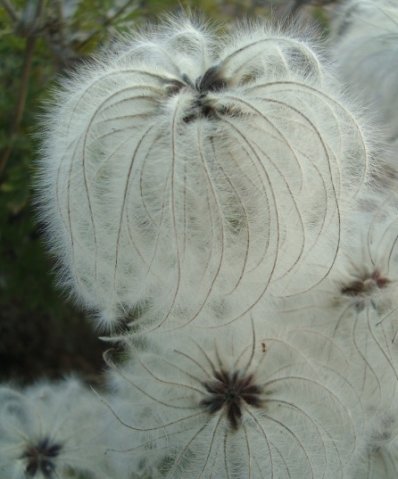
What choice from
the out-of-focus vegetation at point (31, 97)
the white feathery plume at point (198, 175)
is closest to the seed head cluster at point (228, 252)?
the white feathery plume at point (198, 175)

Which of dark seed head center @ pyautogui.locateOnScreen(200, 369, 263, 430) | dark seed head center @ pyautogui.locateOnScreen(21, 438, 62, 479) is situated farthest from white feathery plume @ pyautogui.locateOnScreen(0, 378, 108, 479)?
dark seed head center @ pyautogui.locateOnScreen(200, 369, 263, 430)

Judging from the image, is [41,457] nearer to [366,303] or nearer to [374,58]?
[366,303]

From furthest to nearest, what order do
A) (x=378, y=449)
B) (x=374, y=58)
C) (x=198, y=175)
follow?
(x=374, y=58) → (x=378, y=449) → (x=198, y=175)

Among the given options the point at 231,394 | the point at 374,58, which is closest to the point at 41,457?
the point at 231,394

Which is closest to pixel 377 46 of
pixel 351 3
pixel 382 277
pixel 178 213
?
pixel 351 3

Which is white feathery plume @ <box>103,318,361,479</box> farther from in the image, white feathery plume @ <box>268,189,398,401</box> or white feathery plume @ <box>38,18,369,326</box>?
white feathery plume @ <box>38,18,369,326</box>
